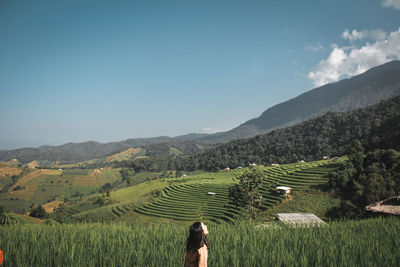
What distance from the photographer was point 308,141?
139 meters

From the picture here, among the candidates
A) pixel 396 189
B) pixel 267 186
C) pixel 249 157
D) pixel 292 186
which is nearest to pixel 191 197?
pixel 267 186

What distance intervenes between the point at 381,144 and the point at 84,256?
3606 inches

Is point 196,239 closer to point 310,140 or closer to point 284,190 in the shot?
point 284,190

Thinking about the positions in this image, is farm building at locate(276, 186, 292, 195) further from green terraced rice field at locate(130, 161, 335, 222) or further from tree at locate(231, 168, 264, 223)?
tree at locate(231, 168, 264, 223)

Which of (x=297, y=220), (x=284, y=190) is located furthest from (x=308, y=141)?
(x=297, y=220)

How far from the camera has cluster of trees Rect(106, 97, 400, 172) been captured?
11412 cm

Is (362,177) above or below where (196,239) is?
below

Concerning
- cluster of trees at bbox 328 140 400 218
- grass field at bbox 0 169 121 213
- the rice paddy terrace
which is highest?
cluster of trees at bbox 328 140 400 218

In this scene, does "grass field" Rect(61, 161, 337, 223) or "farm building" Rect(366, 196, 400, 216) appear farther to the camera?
"grass field" Rect(61, 161, 337, 223)

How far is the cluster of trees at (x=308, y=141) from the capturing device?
114125 millimetres

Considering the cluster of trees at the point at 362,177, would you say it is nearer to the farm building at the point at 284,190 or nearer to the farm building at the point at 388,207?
the farm building at the point at 284,190

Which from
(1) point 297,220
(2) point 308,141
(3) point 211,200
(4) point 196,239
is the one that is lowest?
(3) point 211,200

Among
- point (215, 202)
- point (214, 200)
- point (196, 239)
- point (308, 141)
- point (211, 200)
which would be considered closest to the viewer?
point (196, 239)

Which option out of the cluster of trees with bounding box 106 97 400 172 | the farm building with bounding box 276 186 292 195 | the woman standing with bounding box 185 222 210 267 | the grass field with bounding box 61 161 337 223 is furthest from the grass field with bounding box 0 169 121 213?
the woman standing with bounding box 185 222 210 267
